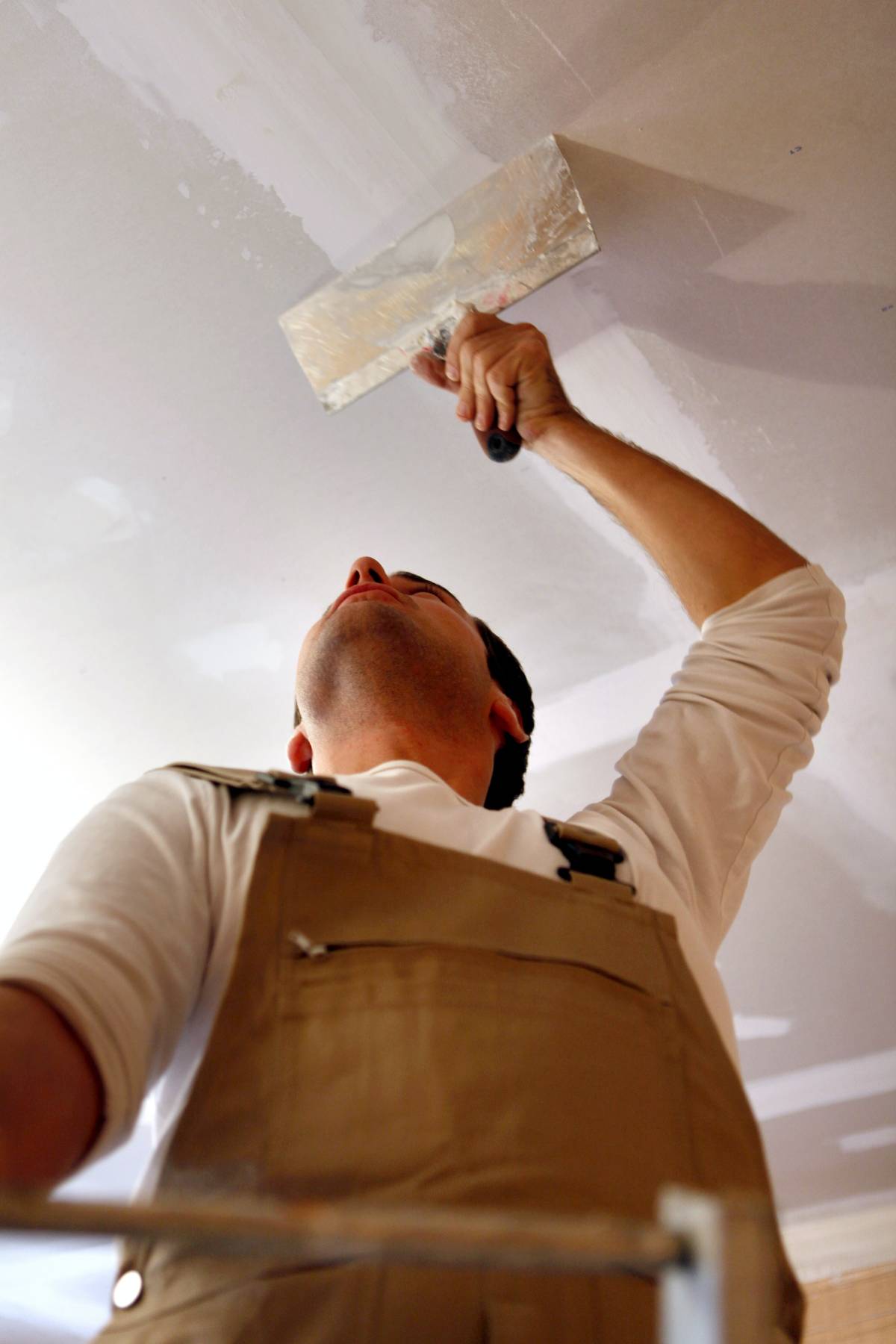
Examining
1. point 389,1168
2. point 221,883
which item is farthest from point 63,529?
point 389,1168

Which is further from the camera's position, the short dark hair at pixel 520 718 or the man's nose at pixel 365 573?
the short dark hair at pixel 520 718

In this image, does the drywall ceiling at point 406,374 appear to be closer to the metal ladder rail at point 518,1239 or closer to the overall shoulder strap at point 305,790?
the overall shoulder strap at point 305,790

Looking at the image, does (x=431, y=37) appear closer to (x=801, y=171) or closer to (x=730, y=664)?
(x=801, y=171)

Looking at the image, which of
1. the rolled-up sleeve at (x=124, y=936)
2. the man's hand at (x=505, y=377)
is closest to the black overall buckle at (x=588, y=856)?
the rolled-up sleeve at (x=124, y=936)

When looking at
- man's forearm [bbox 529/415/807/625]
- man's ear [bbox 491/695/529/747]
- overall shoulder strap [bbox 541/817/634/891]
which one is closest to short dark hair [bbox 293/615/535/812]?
man's ear [bbox 491/695/529/747]

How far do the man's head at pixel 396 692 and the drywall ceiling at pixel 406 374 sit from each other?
376mm

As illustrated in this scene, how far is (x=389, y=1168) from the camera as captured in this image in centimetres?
72

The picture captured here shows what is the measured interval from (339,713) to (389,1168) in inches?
29.6

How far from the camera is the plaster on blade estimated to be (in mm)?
1486

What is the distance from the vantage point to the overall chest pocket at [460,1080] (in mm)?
727

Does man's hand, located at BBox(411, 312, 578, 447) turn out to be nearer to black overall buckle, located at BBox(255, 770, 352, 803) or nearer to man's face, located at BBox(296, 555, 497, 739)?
man's face, located at BBox(296, 555, 497, 739)

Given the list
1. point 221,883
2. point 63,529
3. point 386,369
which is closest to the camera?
point 221,883

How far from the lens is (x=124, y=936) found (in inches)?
30.4

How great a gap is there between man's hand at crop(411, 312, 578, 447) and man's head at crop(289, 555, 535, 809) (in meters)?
0.29
